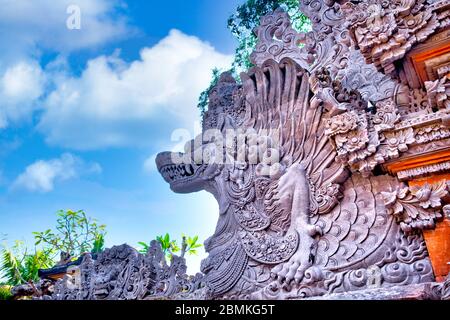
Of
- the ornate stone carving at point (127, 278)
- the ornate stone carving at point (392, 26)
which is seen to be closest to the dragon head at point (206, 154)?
the ornate stone carving at point (127, 278)

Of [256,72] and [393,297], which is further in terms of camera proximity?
[256,72]

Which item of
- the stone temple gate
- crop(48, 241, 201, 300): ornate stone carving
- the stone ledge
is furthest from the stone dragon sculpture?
crop(48, 241, 201, 300): ornate stone carving

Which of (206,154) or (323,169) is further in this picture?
(206,154)

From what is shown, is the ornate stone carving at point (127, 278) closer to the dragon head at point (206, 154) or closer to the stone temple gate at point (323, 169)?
the stone temple gate at point (323, 169)

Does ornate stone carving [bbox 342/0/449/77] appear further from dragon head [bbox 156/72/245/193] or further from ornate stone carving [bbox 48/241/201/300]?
ornate stone carving [bbox 48/241/201/300]

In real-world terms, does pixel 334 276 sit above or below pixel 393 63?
below

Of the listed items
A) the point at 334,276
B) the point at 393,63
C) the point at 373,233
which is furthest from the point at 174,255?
the point at 393,63

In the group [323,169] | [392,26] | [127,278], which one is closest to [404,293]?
[323,169]

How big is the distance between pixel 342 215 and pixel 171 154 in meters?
2.72

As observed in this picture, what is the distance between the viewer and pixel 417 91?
476 centimetres

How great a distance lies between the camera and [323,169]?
5.05m

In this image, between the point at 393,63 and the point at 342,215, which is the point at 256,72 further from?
the point at 342,215

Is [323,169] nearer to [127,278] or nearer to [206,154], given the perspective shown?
[206,154]
